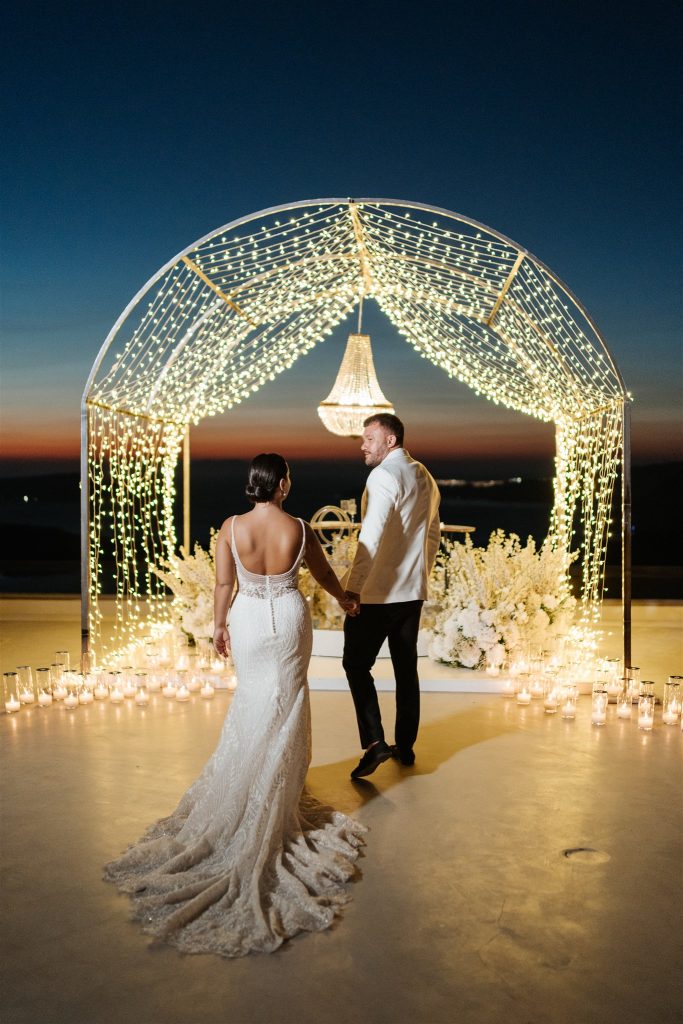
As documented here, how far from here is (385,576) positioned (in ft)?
13.9

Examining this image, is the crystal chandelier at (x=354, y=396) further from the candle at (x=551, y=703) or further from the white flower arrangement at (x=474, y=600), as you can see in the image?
the candle at (x=551, y=703)

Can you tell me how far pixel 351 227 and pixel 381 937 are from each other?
475cm

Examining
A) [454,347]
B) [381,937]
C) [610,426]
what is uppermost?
[454,347]

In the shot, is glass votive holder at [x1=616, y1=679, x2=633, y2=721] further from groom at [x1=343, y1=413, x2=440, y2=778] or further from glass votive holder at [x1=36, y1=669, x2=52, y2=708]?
glass votive holder at [x1=36, y1=669, x2=52, y2=708]

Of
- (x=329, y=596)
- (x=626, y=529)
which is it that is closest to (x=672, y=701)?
(x=626, y=529)

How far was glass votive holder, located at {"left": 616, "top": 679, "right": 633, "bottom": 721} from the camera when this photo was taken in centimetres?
535

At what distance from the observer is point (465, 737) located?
493cm

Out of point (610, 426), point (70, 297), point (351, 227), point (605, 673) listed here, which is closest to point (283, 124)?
point (70, 297)

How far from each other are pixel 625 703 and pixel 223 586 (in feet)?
9.60

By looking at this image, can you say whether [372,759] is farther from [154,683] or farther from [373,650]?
[154,683]

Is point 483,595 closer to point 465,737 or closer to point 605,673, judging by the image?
point 605,673

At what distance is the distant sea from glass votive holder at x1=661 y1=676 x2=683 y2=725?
7739mm

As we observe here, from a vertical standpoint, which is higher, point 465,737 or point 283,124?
point 283,124

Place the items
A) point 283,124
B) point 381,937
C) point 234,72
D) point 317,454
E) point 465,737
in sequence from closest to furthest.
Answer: point 381,937, point 465,737, point 234,72, point 283,124, point 317,454
